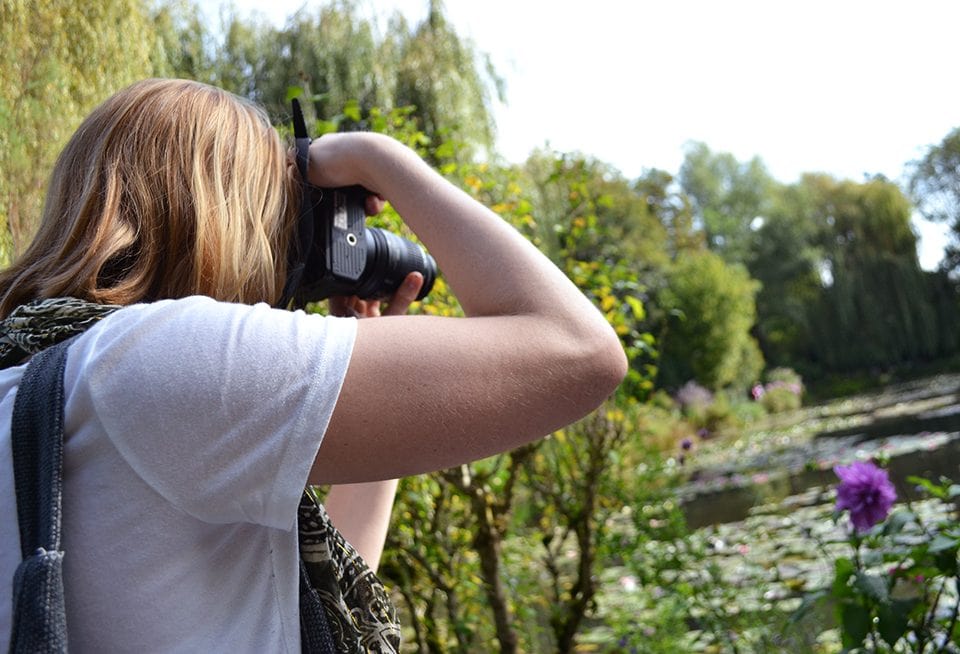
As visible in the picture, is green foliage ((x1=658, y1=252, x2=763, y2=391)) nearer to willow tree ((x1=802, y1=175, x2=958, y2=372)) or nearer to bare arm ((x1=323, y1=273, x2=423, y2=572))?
willow tree ((x1=802, y1=175, x2=958, y2=372))

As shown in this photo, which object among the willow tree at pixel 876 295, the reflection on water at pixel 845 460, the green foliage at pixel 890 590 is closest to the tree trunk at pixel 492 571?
the green foliage at pixel 890 590

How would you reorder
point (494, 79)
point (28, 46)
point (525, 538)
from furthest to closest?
point (494, 79), point (525, 538), point (28, 46)

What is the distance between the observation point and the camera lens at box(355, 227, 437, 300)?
914 mm

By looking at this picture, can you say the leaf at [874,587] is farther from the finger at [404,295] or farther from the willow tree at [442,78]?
the willow tree at [442,78]

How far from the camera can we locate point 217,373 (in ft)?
1.82

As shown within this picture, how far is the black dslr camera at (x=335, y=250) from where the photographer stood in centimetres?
83

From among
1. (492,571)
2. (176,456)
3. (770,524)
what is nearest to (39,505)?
(176,456)

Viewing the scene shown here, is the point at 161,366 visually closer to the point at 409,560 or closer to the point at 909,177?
the point at 409,560

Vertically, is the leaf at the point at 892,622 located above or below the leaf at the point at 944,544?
below

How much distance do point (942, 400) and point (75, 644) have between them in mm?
12185

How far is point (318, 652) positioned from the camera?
625 millimetres

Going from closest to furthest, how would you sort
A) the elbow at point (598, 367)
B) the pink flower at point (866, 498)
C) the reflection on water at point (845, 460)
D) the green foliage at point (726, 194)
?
the elbow at point (598, 367) → the pink flower at point (866, 498) → the reflection on water at point (845, 460) → the green foliage at point (726, 194)

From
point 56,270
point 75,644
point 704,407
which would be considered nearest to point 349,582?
point 75,644

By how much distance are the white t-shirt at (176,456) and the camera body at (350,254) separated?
0.27 meters
